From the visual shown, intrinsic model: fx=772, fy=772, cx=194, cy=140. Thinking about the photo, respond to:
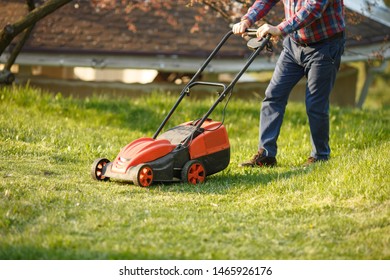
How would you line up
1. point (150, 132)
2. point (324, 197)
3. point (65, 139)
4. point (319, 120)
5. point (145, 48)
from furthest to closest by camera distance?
point (145, 48) → point (150, 132) → point (65, 139) → point (319, 120) → point (324, 197)

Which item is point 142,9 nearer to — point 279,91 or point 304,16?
point 279,91

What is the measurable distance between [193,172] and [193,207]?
786 millimetres

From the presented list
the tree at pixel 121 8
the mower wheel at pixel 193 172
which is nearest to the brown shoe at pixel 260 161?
the mower wheel at pixel 193 172

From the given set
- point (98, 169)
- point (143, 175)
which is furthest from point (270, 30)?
point (98, 169)

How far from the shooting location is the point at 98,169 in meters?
6.53

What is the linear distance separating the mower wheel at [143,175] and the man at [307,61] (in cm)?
137

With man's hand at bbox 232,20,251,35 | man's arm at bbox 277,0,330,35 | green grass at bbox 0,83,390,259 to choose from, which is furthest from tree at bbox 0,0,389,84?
man's arm at bbox 277,0,330,35

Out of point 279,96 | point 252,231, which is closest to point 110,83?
Answer: point 279,96

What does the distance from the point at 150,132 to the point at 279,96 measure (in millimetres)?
3145

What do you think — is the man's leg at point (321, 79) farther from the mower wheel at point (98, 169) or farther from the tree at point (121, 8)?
the tree at point (121, 8)

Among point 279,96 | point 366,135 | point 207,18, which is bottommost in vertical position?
point 366,135

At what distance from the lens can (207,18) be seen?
13375 mm

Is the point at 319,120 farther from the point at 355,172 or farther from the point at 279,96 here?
the point at 355,172

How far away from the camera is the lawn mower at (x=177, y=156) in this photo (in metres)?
6.17
